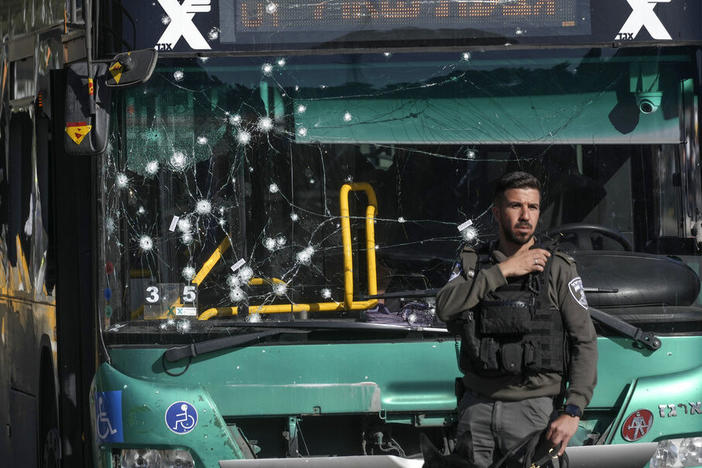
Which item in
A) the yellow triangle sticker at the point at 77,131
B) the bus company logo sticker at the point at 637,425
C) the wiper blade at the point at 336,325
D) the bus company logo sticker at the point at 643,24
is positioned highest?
the bus company logo sticker at the point at 643,24

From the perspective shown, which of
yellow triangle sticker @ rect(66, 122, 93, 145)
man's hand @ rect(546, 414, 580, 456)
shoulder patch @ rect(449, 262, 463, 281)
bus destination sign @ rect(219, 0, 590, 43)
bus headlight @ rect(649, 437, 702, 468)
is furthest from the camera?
bus destination sign @ rect(219, 0, 590, 43)

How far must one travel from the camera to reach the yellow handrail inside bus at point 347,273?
18.1 feet

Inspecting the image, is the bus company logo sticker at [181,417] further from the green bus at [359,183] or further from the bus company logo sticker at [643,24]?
the bus company logo sticker at [643,24]

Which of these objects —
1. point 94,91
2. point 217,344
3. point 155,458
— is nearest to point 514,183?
point 217,344

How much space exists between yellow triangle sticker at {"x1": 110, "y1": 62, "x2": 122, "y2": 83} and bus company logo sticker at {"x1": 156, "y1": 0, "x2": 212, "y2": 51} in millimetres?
266

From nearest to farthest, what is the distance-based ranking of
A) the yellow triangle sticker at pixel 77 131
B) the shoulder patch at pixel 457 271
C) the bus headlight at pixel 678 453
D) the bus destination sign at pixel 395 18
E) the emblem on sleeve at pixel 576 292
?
the emblem on sleeve at pixel 576 292 → the shoulder patch at pixel 457 271 → the yellow triangle sticker at pixel 77 131 → the bus headlight at pixel 678 453 → the bus destination sign at pixel 395 18

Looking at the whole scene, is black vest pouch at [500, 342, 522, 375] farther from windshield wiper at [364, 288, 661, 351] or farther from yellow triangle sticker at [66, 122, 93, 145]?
yellow triangle sticker at [66, 122, 93, 145]

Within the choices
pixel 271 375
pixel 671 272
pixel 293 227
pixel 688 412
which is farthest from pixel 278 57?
pixel 688 412

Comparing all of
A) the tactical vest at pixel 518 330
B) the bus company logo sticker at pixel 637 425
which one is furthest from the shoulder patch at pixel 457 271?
the bus company logo sticker at pixel 637 425

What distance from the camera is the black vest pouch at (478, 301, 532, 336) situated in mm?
4625

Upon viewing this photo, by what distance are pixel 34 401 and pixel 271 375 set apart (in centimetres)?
202

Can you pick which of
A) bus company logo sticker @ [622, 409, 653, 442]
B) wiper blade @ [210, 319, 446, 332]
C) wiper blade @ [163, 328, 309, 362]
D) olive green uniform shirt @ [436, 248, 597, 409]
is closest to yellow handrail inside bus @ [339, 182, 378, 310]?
wiper blade @ [210, 319, 446, 332]

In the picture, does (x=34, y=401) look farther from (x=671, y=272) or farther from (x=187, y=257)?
(x=671, y=272)

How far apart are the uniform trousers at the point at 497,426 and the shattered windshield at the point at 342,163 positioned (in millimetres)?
908
